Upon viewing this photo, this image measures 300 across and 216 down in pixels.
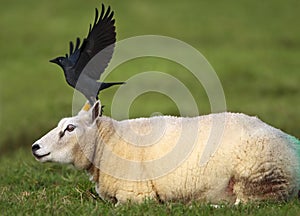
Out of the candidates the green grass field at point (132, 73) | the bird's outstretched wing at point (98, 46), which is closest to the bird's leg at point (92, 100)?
the bird's outstretched wing at point (98, 46)

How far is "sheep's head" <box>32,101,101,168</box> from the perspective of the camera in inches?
317

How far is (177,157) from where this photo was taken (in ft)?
26.3

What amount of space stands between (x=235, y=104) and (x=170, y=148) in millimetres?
12923

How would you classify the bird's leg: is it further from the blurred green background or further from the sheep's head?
the blurred green background

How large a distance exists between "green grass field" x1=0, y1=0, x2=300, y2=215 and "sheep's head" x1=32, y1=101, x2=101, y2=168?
0.45 meters

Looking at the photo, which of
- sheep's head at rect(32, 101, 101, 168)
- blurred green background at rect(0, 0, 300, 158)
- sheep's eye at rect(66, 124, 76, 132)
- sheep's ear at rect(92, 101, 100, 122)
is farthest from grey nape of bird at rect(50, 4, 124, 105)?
blurred green background at rect(0, 0, 300, 158)

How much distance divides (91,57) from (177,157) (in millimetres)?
1515

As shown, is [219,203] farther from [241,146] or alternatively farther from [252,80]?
[252,80]

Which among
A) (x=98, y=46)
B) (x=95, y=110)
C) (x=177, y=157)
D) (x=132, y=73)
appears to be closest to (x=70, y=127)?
(x=95, y=110)

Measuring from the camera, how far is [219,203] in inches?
302

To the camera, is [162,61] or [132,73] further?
[162,61]

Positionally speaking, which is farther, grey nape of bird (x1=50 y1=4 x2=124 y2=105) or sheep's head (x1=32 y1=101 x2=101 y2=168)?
grey nape of bird (x1=50 y1=4 x2=124 y2=105)

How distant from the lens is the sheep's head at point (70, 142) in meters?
8.05

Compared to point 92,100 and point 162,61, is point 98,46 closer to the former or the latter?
point 92,100
